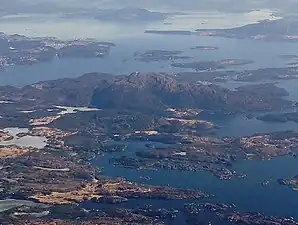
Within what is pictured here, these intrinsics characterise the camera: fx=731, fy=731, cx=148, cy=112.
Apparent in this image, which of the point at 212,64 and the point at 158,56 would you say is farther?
the point at 158,56

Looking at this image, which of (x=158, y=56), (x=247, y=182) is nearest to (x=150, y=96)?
(x=247, y=182)

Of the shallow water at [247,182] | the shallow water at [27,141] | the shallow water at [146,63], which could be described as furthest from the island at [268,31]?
the shallow water at [247,182]

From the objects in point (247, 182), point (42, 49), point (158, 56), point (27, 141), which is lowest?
point (158, 56)

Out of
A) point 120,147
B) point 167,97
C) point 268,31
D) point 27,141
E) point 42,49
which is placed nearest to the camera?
point 120,147

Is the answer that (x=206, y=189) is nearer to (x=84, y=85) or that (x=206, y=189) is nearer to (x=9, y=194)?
(x=9, y=194)

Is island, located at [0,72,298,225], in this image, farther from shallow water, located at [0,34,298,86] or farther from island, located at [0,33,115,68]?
island, located at [0,33,115,68]

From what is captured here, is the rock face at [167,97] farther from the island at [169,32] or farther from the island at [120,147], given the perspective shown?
the island at [169,32]

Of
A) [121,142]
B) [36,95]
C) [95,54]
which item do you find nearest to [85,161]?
[121,142]

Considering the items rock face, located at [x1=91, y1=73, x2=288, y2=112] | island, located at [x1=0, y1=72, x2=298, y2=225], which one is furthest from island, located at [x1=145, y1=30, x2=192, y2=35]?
rock face, located at [x1=91, y1=73, x2=288, y2=112]

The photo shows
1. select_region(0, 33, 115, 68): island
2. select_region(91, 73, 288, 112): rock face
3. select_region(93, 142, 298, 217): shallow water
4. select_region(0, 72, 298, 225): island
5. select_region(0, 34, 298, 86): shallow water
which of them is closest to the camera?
select_region(0, 72, 298, 225): island

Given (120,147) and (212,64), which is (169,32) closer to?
(212,64)

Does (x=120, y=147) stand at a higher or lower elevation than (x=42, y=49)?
lower

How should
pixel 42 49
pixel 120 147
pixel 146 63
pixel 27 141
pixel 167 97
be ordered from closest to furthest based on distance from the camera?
1. pixel 120 147
2. pixel 27 141
3. pixel 167 97
4. pixel 146 63
5. pixel 42 49
